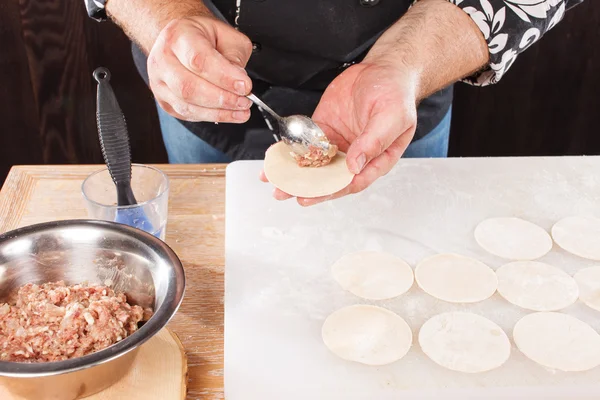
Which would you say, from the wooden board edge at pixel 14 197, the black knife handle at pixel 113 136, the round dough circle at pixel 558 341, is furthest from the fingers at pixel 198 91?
the round dough circle at pixel 558 341

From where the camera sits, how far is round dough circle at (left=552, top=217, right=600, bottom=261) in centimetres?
160

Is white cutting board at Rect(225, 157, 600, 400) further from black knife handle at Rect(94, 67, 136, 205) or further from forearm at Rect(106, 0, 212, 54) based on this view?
forearm at Rect(106, 0, 212, 54)

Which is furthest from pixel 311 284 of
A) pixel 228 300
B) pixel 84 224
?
pixel 84 224

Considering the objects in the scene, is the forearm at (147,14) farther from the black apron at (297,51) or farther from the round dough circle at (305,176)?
the round dough circle at (305,176)

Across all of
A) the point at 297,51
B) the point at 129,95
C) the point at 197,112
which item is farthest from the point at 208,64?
the point at 129,95

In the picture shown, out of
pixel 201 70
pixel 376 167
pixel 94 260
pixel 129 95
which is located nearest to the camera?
pixel 94 260

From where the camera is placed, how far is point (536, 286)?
150 centimetres

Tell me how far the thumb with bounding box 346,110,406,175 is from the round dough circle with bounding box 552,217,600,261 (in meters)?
0.52

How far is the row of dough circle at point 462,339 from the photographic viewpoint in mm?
1300

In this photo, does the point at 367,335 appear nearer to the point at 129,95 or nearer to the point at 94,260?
the point at 94,260

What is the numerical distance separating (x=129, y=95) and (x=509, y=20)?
1.77m

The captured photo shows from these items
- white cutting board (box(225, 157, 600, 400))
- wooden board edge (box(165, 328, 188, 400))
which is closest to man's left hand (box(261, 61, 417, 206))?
white cutting board (box(225, 157, 600, 400))

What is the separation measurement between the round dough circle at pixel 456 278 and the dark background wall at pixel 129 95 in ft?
5.59

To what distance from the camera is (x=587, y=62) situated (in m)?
3.08
